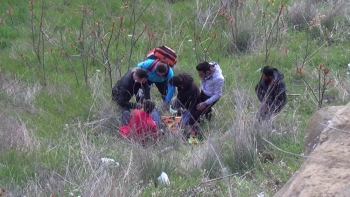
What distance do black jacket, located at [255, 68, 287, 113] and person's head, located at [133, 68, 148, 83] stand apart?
129 centimetres

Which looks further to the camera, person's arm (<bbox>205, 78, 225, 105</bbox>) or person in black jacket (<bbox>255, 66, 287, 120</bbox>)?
person's arm (<bbox>205, 78, 225, 105</bbox>)

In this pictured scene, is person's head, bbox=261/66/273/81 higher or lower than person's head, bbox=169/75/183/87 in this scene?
higher

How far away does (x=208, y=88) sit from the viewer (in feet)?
28.6

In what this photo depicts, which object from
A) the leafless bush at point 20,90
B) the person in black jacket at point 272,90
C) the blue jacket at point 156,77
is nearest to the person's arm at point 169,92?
the blue jacket at point 156,77

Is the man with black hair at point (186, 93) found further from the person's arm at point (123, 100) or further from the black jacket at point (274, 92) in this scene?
the black jacket at point (274, 92)

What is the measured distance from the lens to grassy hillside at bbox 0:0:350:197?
20.1 ft

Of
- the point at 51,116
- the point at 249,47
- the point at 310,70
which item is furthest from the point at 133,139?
the point at 249,47

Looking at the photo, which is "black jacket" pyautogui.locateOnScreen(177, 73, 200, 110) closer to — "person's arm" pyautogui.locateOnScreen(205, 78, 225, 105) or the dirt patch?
"person's arm" pyautogui.locateOnScreen(205, 78, 225, 105)

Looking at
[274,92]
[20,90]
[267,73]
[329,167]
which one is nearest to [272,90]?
[274,92]

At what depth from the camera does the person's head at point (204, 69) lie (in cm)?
850

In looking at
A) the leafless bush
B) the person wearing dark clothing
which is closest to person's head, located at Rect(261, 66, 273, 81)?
the person wearing dark clothing

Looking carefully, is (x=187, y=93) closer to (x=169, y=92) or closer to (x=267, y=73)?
(x=169, y=92)

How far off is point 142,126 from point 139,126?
34mm

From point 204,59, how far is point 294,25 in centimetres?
214
